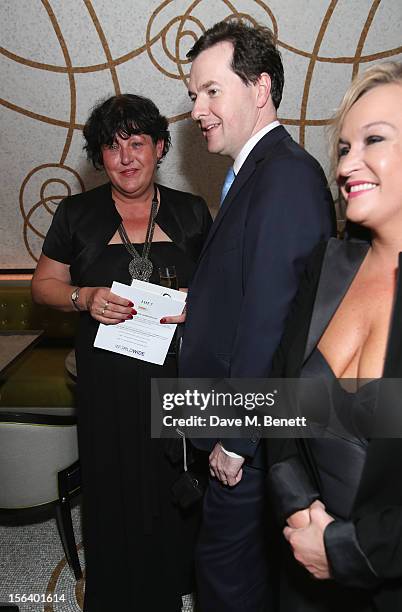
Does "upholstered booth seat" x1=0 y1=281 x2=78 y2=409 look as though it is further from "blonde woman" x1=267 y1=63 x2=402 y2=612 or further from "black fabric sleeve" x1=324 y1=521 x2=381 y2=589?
"black fabric sleeve" x1=324 y1=521 x2=381 y2=589

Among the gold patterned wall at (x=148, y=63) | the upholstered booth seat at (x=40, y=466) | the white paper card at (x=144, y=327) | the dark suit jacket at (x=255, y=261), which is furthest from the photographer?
the gold patterned wall at (x=148, y=63)

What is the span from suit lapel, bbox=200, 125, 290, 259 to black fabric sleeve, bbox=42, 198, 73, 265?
78 centimetres

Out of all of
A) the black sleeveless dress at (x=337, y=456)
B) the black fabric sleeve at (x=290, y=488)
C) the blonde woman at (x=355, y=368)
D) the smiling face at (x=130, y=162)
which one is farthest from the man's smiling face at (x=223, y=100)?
the black fabric sleeve at (x=290, y=488)

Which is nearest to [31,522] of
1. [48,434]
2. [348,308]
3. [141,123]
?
[48,434]

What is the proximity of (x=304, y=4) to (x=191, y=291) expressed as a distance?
9.76 ft

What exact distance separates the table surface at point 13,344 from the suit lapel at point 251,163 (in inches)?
63.1

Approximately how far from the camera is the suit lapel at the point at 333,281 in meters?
1.42

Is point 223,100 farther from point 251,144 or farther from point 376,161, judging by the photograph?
point 376,161

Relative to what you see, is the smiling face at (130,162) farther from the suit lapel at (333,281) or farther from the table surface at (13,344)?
the table surface at (13,344)

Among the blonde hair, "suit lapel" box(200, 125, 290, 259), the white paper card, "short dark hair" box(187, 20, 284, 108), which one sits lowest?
the white paper card

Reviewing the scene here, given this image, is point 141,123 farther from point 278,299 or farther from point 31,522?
point 31,522

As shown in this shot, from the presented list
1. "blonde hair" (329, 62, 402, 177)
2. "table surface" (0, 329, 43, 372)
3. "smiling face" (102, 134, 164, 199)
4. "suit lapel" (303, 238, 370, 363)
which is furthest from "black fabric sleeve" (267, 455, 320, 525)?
"table surface" (0, 329, 43, 372)

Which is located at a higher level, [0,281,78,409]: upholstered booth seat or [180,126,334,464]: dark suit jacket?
[180,126,334,464]: dark suit jacket

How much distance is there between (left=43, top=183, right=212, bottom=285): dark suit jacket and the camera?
2268 mm
